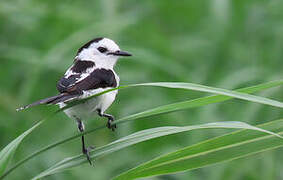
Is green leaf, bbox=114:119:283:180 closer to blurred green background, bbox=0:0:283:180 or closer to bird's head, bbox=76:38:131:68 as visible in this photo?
bird's head, bbox=76:38:131:68

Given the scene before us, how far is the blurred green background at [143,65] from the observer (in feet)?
14.1

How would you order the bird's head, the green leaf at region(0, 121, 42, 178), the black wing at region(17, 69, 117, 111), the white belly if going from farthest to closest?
the bird's head < the white belly < the black wing at region(17, 69, 117, 111) < the green leaf at region(0, 121, 42, 178)

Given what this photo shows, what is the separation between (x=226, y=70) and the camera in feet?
17.1

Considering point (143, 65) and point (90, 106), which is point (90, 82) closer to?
point (90, 106)

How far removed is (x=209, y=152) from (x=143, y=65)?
312cm

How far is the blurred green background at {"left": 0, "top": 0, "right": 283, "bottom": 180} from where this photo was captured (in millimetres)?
4297

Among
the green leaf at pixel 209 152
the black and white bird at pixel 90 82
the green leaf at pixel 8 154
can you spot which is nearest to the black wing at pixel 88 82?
the black and white bird at pixel 90 82

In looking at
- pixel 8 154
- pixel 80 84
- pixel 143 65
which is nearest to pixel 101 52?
pixel 80 84

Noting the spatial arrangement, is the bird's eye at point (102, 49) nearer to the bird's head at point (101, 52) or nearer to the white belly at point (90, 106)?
the bird's head at point (101, 52)

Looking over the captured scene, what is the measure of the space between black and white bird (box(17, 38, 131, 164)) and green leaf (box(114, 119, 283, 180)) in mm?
308

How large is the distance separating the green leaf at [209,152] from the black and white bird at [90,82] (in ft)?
1.01

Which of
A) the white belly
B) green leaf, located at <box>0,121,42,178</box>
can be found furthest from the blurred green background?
green leaf, located at <box>0,121,42,178</box>

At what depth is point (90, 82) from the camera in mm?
2611

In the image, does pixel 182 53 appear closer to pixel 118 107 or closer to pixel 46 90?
pixel 118 107
